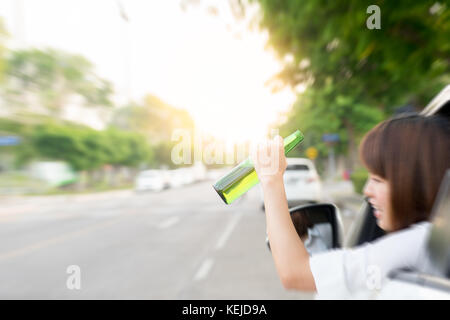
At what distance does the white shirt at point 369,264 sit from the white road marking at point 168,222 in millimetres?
10189

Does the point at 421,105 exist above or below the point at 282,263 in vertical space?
above

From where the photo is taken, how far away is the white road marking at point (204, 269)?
540 centimetres

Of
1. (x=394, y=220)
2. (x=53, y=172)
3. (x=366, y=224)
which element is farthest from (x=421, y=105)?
(x=53, y=172)

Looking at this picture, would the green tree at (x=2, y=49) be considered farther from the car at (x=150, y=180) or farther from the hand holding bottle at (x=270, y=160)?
the hand holding bottle at (x=270, y=160)

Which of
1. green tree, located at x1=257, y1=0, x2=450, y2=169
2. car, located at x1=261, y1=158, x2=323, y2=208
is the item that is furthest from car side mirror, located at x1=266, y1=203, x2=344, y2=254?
green tree, located at x1=257, y1=0, x2=450, y2=169

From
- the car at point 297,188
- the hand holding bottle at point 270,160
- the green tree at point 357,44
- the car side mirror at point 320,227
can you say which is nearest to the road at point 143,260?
the car at point 297,188

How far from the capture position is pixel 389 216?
97 centimetres

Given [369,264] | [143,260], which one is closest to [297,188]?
[369,264]

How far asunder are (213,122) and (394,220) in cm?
113

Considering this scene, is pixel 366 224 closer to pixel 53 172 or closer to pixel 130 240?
pixel 130 240

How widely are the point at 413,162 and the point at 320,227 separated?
0.57m

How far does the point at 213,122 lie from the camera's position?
194 centimetres

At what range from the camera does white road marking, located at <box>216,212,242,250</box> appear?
26.3 feet

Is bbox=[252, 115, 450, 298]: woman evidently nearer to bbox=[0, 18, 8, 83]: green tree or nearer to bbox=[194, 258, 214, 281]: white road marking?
bbox=[194, 258, 214, 281]: white road marking
